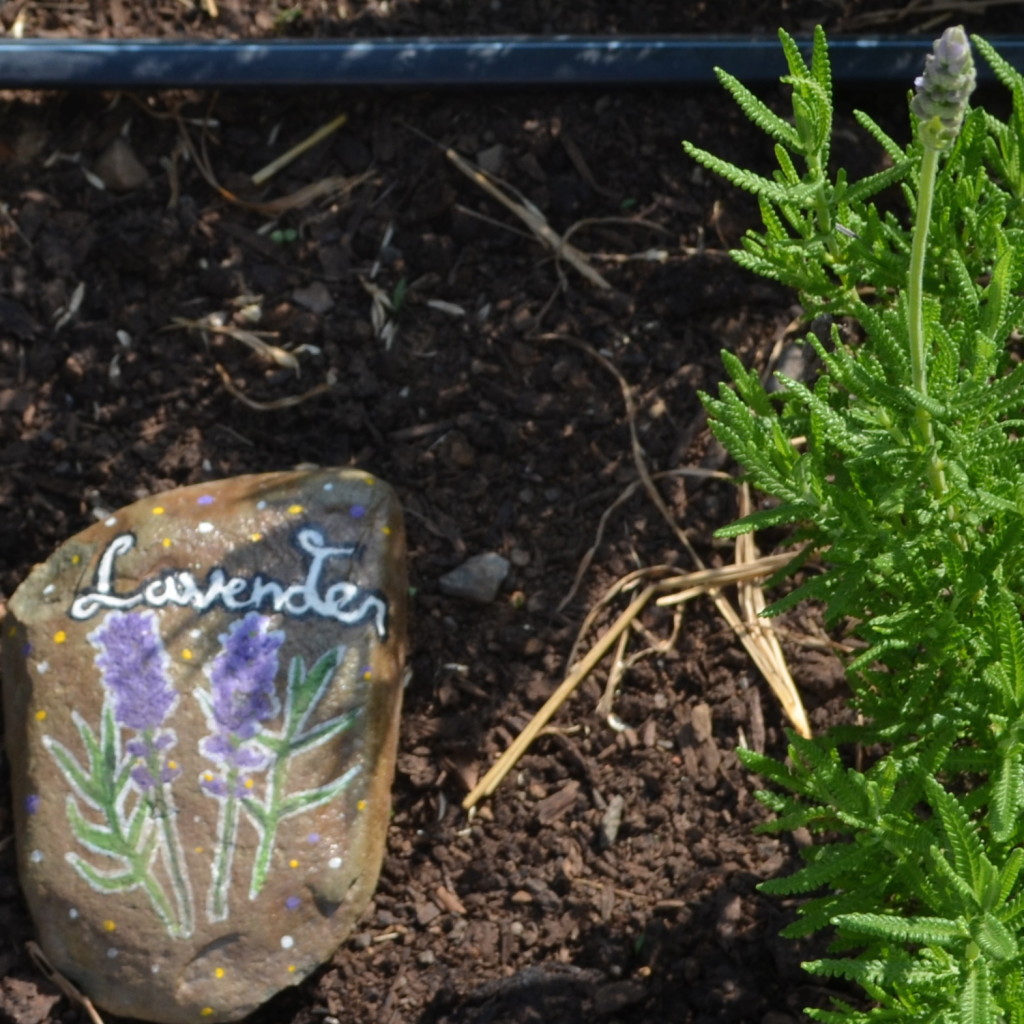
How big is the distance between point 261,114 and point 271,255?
37 centimetres

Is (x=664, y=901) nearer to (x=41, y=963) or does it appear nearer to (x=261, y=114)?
(x=41, y=963)

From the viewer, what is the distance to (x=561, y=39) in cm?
302

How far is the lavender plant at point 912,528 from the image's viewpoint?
5.55 ft

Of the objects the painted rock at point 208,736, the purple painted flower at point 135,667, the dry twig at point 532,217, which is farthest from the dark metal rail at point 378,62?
the purple painted flower at point 135,667

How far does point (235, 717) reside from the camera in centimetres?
252

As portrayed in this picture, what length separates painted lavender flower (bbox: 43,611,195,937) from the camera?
2.46 meters

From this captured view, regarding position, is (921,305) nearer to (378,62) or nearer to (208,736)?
(208,736)

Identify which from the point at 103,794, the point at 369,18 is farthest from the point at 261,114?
the point at 103,794

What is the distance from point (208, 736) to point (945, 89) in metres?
1.81

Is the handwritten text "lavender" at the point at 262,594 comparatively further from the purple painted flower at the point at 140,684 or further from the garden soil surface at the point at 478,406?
the garden soil surface at the point at 478,406

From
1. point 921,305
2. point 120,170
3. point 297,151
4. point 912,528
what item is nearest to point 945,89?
point 921,305

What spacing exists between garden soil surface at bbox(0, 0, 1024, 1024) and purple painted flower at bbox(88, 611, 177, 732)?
0.35 m

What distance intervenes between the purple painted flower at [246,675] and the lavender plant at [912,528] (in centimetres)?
99

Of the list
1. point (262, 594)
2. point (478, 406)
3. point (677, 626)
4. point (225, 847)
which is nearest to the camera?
point (225, 847)
